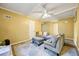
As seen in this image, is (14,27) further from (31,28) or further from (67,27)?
(67,27)

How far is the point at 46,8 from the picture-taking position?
5.21ft

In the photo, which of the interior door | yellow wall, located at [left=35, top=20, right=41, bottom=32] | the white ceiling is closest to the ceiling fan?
the white ceiling

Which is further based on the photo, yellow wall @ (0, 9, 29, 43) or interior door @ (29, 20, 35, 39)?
interior door @ (29, 20, 35, 39)

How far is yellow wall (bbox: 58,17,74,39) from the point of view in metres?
1.61

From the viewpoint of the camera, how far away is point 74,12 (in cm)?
152

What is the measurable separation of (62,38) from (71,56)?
38 centimetres

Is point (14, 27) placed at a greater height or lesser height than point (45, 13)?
lesser

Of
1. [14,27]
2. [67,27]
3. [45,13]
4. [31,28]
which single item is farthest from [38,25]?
[67,27]

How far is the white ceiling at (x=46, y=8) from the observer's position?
5.01 ft

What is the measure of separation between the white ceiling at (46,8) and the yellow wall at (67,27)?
0.35 feet

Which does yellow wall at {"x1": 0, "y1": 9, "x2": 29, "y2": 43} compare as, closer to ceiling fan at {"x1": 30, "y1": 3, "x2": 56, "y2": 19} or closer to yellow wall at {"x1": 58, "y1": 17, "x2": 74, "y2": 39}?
ceiling fan at {"x1": 30, "y1": 3, "x2": 56, "y2": 19}

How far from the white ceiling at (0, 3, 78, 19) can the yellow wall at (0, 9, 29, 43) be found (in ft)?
0.40

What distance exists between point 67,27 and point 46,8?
1.87 ft

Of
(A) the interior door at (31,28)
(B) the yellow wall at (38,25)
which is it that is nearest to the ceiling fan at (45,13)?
(B) the yellow wall at (38,25)
